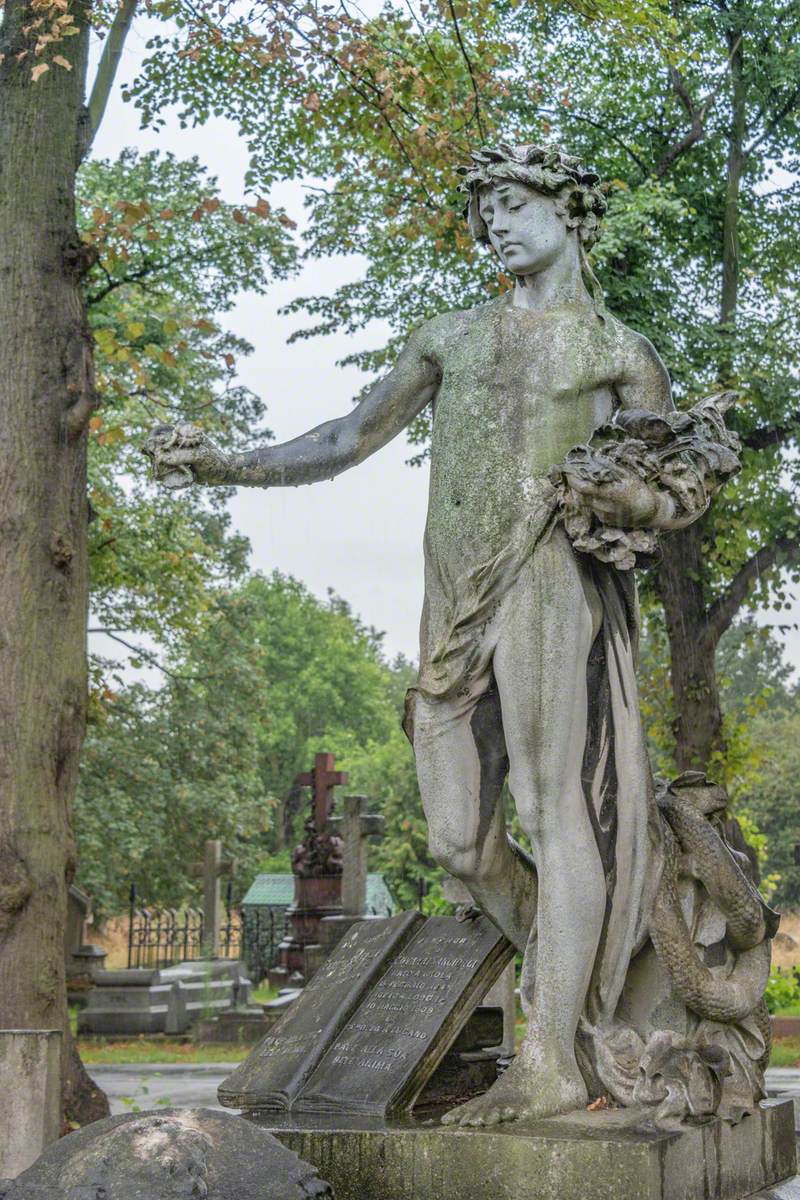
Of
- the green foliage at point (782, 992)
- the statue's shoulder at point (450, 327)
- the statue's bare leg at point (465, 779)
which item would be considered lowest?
the green foliage at point (782, 992)

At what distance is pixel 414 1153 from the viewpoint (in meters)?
4.01

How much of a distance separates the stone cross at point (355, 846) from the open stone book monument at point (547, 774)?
12.9 meters

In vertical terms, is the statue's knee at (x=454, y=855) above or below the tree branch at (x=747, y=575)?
below

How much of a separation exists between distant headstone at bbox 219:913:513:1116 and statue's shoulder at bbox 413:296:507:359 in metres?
1.85

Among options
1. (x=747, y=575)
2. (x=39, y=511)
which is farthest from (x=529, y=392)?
(x=747, y=575)

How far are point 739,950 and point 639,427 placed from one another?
155 centimetres

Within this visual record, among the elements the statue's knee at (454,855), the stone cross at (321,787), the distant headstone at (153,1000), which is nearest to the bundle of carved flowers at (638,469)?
the statue's knee at (454,855)

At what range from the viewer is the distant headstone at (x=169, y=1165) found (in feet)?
10.4

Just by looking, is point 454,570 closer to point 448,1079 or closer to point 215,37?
point 448,1079

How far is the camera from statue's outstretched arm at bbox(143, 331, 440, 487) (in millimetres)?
4441

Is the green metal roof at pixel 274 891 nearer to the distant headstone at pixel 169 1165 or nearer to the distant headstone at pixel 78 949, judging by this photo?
the distant headstone at pixel 78 949

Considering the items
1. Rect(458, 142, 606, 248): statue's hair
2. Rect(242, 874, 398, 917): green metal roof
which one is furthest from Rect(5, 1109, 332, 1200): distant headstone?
Rect(242, 874, 398, 917): green metal roof

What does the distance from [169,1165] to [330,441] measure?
2.30 meters

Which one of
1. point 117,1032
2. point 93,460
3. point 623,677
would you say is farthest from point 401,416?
point 93,460
